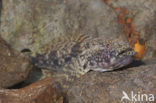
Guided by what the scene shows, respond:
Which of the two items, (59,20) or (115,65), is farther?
(59,20)

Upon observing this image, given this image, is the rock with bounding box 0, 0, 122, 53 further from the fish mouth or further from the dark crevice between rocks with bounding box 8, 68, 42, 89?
the fish mouth

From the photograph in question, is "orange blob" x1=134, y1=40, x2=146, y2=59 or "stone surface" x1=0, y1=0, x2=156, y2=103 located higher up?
"stone surface" x1=0, y1=0, x2=156, y2=103

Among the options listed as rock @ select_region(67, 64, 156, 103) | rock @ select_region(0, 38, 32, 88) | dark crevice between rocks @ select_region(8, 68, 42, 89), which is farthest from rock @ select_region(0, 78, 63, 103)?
dark crevice between rocks @ select_region(8, 68, 42, 89)

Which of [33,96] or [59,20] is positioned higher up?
[59,20]

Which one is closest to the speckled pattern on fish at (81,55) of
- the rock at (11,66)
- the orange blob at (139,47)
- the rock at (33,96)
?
the rock at (11,66)

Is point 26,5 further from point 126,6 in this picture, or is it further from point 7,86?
point 126,6

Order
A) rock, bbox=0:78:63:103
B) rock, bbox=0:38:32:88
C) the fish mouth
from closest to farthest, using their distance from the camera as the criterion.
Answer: rock, bbox=0:78:63:103 → the fish mouth → rock, bbox=0:38:32:88

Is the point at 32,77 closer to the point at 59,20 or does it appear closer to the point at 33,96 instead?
the point at 59,20

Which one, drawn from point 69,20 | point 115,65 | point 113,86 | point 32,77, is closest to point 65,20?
point 69,20

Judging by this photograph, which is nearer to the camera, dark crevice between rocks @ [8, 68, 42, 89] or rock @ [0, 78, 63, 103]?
rock @ [0, 78, 63, 103]
